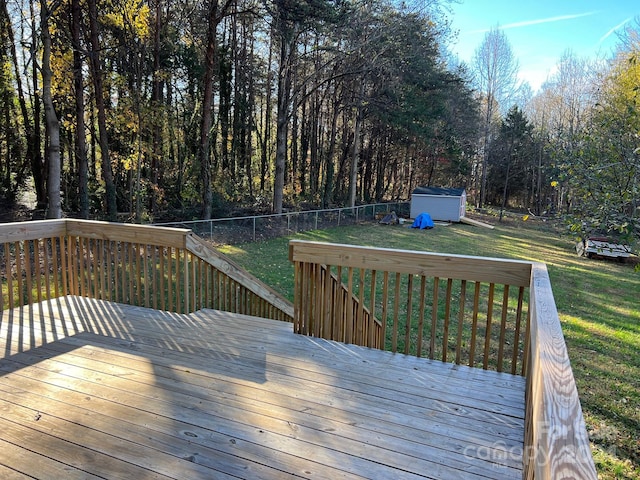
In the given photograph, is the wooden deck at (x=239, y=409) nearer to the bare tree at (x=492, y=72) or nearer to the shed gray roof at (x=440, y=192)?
the shed gray roof at (x=440, y=192)

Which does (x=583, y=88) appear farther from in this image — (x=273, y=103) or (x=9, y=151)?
(x=9, y=151)

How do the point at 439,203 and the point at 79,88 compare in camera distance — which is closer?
the point at 79,88

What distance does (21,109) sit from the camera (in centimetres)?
1449

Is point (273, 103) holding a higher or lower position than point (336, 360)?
higher

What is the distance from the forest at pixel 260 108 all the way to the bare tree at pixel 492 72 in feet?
0.39

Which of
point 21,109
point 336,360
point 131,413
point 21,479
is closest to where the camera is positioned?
point 21,479

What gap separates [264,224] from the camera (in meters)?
13.2

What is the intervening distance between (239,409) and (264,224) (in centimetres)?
1108

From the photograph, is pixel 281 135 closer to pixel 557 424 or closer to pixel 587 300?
pixel 587 300

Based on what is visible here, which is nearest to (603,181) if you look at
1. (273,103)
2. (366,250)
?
(366,250)

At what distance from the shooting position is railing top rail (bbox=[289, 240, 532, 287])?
107 inches

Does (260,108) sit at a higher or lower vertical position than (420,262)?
higher

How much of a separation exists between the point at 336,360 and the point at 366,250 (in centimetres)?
83

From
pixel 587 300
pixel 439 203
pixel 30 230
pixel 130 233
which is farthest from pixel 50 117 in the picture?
pixel 439 203
